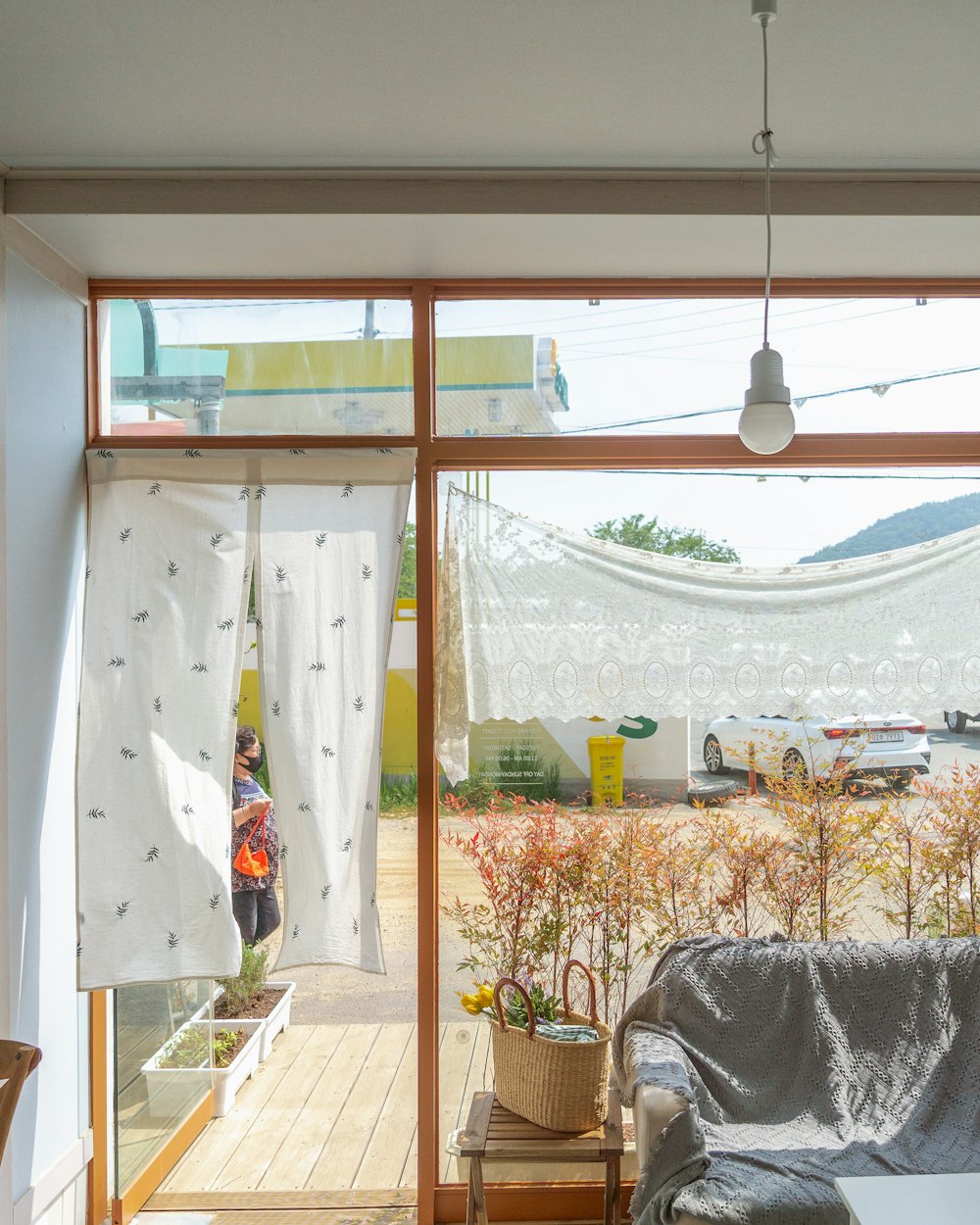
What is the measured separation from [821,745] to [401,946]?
143 centimetres

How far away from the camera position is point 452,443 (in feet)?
10.7

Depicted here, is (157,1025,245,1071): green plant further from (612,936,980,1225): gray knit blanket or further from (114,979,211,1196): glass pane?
(612,936,980,1225): gray knit blanket

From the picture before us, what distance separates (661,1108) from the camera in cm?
248

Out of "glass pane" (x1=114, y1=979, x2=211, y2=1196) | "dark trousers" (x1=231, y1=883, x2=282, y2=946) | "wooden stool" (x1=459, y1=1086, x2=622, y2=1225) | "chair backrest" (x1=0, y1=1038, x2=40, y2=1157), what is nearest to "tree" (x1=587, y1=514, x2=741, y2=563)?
"dark trousers" (x1=231, y1=883, x2=282, y2=946)

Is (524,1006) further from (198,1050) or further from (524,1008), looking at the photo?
(198,1050)

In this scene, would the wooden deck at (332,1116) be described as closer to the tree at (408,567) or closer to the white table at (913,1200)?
the tree at (408,567)

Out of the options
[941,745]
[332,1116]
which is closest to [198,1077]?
[332,1116]

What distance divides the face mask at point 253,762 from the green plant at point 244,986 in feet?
1.84

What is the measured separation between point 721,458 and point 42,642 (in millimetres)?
2043

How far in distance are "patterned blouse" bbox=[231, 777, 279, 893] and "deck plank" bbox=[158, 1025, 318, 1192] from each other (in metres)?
0.49

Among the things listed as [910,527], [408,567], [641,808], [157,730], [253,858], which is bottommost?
[253,858]

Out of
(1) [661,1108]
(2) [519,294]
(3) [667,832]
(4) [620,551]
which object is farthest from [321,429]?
(1) [661,1108]

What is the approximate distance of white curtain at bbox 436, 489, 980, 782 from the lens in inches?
127

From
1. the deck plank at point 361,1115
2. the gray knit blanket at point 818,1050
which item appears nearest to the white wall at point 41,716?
the deck plank at point 361,1115
